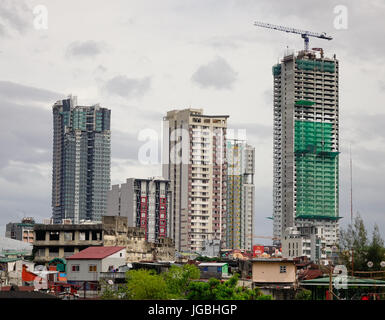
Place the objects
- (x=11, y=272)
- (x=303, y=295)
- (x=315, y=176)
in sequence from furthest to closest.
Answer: (x=315, y=176), (x=11, y=272), (x=303, y=295)

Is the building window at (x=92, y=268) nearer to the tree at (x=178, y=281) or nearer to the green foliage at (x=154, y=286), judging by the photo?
the green foliage at (x=154, y=286)

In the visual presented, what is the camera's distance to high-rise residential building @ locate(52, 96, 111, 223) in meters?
101

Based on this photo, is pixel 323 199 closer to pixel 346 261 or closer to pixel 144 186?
pixel 144 186

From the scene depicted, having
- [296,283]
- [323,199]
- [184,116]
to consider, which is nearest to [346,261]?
[296,283]

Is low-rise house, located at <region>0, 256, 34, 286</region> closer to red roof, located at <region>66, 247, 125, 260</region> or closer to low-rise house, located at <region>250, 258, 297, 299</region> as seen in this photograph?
red roof, located at <region>66, 247, 125, 260</region>

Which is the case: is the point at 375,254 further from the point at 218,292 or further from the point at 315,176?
the point at 315,176

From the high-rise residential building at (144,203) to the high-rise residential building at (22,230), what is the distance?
56.5 feet

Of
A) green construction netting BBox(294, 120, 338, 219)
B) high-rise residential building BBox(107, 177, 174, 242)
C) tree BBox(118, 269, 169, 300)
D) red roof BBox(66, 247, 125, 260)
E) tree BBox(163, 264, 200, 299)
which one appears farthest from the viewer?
green construction netting BBox(294, 120, 338, 219)

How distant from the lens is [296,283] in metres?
32.7

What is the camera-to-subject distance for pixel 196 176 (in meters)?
118

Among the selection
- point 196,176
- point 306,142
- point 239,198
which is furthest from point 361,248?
point 306,142

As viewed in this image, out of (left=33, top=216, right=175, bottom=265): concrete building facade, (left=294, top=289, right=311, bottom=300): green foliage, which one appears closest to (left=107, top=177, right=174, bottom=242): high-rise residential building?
(left=33, top=216, right=175, bottom=265): concrete building facade

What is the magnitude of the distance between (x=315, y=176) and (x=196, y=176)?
36.6m

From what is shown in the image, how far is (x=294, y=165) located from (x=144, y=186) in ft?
184
